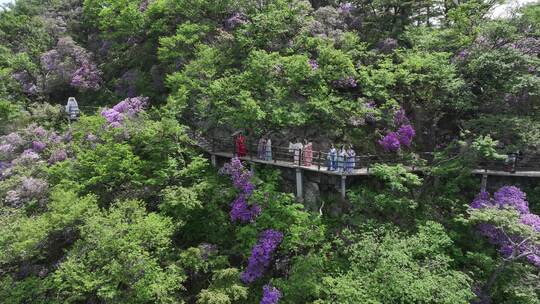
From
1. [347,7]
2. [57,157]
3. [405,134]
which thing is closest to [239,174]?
[405,134]

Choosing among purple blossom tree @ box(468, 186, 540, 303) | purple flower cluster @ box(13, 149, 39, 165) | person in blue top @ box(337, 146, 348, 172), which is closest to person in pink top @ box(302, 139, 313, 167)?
person in blue top @ box(337, 146, 348, 172)

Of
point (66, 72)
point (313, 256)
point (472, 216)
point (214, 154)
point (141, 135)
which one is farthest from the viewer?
point (66, 72)

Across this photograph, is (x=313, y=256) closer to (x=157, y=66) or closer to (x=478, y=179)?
(x=478, y=179)

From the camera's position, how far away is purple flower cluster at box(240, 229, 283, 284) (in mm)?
16406

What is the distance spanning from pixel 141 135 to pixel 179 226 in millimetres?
5350

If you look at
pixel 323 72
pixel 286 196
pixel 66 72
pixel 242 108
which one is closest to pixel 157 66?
pixel 66 72

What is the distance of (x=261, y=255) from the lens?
16.5 m

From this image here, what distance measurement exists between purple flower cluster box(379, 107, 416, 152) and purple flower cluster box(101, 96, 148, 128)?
569 inches

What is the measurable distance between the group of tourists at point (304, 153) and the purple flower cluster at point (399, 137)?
1.96 m

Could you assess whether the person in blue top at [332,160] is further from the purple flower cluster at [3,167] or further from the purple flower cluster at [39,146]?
the purple flower cluster at [3,167]

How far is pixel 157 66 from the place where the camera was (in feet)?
89.4

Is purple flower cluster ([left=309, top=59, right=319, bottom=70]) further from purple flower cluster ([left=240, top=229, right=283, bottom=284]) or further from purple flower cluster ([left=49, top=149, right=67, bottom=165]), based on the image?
purple flower cluster ([left=49, top=149, right=67, bottom=165])

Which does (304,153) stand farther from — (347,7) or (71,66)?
(71,66)

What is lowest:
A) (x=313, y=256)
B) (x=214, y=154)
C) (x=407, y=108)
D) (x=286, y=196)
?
(x=313, y=256)
